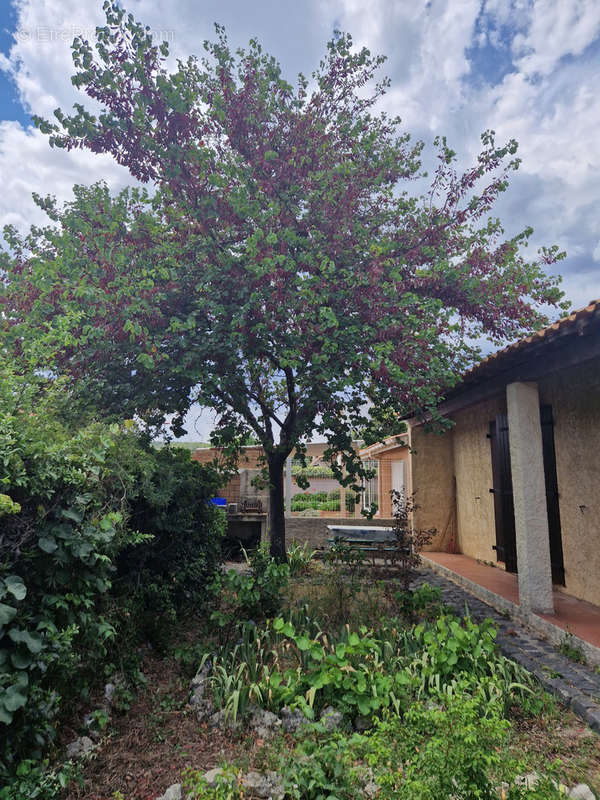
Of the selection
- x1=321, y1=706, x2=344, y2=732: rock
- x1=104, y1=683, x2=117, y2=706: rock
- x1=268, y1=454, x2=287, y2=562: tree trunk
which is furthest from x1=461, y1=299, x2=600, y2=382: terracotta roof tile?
x1=104, y1=683, x2=117, y2=706: rock

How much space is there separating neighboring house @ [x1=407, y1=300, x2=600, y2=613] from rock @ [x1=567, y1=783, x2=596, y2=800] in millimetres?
2831

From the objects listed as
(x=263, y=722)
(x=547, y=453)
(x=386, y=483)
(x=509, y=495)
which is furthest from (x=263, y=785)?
(x=386, y=483)

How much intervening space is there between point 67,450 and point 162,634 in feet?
9.03

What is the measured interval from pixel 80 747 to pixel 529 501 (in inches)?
188

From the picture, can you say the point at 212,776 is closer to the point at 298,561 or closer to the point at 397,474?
the point at 298,561

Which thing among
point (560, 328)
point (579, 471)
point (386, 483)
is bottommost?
point (386, 483)

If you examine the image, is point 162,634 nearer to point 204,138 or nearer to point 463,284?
point 463,284

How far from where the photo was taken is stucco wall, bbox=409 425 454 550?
955cm

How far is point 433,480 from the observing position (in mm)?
9672

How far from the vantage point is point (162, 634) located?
4.65m

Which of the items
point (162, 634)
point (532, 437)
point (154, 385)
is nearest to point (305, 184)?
Answer: point (154, 385)

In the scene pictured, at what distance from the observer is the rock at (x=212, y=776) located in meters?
2.50

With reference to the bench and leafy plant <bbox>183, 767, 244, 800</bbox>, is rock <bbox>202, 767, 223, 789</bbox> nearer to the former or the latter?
leafy plant <bbox>183, 767, 244, 800</bbox>

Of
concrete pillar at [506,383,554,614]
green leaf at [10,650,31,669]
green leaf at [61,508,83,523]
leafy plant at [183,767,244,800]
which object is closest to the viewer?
leafy plant at [183,767,244,800]
